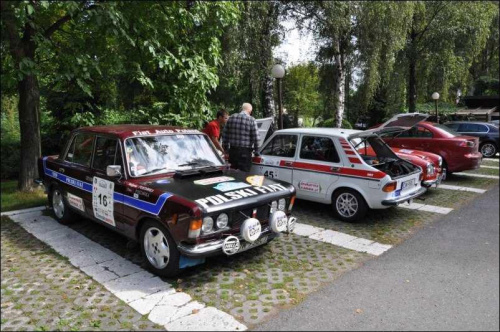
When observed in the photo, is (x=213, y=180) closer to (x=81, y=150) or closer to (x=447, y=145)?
(x=81, y=150)

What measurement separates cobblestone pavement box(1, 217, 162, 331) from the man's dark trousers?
3461mm

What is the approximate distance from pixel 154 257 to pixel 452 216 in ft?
18.3

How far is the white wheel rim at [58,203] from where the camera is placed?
21.1 feet

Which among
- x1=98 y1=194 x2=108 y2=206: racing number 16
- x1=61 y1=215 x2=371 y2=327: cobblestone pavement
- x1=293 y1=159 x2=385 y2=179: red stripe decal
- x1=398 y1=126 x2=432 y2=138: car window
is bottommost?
x1=61 y1=215 x2=371 y2=327: cobblestone pavement

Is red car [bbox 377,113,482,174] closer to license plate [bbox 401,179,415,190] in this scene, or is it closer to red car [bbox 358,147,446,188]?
red car [bbox 358,147,446,188]

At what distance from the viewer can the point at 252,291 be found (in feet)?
13.6

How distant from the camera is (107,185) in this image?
510cm

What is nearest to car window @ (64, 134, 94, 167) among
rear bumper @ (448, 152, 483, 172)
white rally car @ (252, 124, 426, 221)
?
white rally car @ (252, 124, 426, 221)

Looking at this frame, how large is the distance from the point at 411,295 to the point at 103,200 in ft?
13.2

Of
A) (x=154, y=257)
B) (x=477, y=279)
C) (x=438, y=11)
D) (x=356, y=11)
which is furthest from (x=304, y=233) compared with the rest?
(x=438, y=11)

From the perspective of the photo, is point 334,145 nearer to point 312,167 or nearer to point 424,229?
point 312,167

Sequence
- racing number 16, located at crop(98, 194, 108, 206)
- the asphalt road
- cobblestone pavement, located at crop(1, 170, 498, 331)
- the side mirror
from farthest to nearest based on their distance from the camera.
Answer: racing number 16, located at crop(98, 194, 108, 206)
the side mirror
cobblestone pavement, located at crop(1, 170, 498, 331)
the asphalt road

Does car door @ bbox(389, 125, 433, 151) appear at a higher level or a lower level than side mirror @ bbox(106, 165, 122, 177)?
higher

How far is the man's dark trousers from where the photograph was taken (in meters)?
7.20
